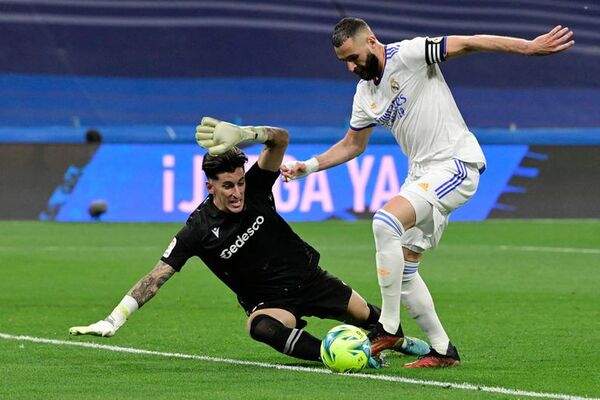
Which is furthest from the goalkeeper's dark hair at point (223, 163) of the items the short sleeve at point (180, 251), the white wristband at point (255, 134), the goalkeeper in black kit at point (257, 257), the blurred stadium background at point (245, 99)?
the blurred stadium background at point (245, 99)

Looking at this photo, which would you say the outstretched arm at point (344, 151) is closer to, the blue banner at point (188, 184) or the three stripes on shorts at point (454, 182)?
the three stripes on shorts at point (454, 182)

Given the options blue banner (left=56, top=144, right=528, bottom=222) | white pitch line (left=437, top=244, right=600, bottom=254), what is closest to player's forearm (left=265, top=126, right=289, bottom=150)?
white pitch line (left=437, top=244, right=600, bottom=254)

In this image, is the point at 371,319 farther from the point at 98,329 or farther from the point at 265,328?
the point at 98,329

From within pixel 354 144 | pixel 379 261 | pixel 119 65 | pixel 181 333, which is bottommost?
pixel 181 333

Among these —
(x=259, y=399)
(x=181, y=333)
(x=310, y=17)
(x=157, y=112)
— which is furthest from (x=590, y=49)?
(x=259, y=399)

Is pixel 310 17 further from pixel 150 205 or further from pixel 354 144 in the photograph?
pixel 354 144

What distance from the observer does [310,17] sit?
2609 cm

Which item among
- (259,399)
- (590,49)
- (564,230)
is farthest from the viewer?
(590,49)

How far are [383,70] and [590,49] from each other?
18287mm

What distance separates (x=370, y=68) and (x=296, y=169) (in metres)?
0.78

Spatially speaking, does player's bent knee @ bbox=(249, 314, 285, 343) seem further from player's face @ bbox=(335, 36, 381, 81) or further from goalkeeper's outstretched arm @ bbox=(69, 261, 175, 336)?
player's face @ bbox=(335, 36, 381, 81)

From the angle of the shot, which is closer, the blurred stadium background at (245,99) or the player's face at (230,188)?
the player's face at (230,188)

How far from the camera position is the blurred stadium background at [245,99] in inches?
869

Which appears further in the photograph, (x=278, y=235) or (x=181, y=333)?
(x=181, y=333)
